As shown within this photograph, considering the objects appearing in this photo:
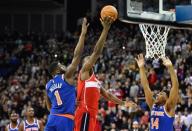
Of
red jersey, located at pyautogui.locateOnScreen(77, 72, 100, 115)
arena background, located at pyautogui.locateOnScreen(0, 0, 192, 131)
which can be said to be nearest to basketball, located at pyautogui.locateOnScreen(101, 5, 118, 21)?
red jersey, located at pyautogui.locateOnScreen(77, 72, 100, 115)

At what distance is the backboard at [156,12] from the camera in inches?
412

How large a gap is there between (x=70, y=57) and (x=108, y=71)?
10.5 ft

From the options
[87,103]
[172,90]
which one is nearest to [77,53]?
[87,103]

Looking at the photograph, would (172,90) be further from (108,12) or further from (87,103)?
(108,12)

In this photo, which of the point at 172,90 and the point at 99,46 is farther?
the point at 172,90

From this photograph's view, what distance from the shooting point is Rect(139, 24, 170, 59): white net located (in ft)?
36.8

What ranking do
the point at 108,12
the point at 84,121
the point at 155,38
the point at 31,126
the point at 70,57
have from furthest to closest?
the point at 70,57
the point at 31,126
the point at 155,38
the point at 84,121
the point at 108,12

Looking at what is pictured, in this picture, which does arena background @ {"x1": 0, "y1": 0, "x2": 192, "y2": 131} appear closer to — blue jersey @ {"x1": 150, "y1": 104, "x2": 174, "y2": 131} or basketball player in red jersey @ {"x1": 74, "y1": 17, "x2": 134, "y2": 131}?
blue jersey @ {"x1": 150, "y1": 104, "x2": 174, "y2": 131}

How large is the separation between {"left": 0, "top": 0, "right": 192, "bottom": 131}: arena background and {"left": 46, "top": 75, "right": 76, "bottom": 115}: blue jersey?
4.36 meters

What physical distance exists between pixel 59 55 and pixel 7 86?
109 inches

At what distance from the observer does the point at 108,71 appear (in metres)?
20.2

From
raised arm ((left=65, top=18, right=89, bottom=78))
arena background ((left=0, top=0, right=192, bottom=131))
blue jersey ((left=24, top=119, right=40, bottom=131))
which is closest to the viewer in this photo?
raised arm ((left=65, top=18, right=89, bottom=78))

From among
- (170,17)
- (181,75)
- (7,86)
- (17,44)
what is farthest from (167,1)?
(17,44)

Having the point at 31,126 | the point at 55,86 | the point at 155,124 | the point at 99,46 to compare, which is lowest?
the point at 31,126
